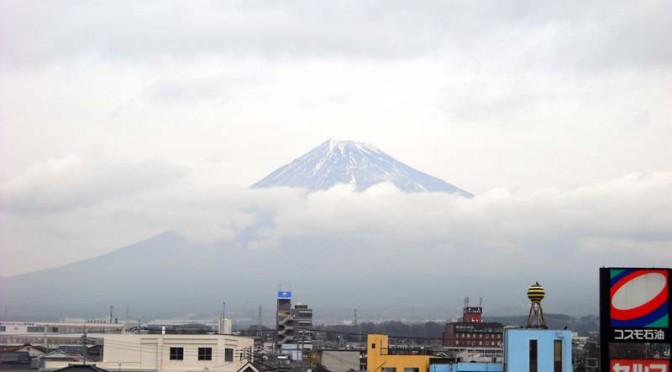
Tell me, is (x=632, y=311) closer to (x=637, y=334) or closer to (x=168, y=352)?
(x=637, y=334)

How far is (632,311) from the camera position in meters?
37.9

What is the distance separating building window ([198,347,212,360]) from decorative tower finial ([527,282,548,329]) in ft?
65.5

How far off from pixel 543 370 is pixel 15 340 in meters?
90.8

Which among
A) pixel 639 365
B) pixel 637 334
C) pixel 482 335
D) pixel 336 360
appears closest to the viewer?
pixel 637 334

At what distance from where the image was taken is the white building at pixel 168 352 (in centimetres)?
7094

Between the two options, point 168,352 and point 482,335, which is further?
point 482,335

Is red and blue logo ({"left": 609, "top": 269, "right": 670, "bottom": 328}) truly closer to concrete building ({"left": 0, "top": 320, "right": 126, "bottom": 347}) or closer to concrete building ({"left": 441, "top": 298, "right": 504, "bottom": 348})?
concrete building ({"left": 0, "top": 320, "right": 126, "bottom": 347})

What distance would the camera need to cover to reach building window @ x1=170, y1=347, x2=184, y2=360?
71438mm

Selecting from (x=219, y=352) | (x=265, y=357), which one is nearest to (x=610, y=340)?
(x=219, y=352)

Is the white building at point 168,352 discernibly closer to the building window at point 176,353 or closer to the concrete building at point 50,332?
the building window at point 176,353

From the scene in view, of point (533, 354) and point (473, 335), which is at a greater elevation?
point (533, 354)

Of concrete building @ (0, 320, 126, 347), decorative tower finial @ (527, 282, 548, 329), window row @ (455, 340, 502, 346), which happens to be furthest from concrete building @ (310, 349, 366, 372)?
window row @ (455, 340, 502, 346)

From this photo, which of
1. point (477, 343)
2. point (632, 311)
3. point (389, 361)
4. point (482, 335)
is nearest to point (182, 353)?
point (389, 361)

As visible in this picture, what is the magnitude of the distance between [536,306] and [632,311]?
26.6 metres
